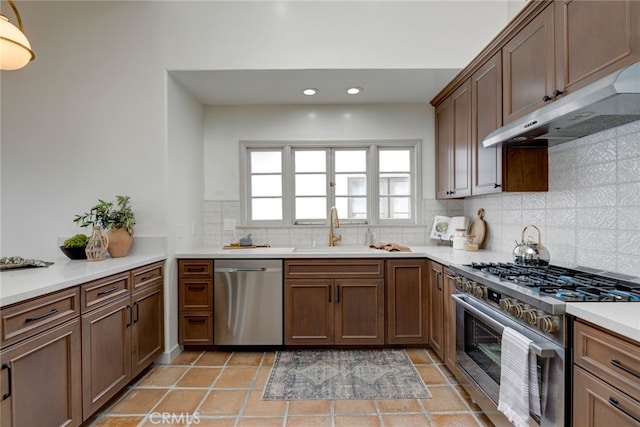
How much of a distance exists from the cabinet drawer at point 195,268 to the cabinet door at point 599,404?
8.26ft

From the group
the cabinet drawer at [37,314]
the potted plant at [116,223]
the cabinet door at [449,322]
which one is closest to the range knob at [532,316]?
the cabinet door at [449,322]

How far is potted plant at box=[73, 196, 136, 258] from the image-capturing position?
254 centimetres

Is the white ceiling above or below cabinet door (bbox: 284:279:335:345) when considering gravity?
above

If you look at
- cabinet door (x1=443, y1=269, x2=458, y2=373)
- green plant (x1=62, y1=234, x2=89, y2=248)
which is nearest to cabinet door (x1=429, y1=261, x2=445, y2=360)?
cabinet door (x1=443, y1=269, x2=458, y2=373)

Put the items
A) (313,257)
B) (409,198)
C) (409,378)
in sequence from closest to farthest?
(409,378) → (313,257) → (409,198)

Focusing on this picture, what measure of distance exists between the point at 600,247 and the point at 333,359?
1.98m

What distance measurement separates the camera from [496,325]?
1657 mm

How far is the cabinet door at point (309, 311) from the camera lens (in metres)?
2.88

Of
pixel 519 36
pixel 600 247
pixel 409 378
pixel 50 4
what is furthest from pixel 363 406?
pixel 50 4

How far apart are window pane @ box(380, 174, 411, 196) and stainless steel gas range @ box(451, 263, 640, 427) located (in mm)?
1461

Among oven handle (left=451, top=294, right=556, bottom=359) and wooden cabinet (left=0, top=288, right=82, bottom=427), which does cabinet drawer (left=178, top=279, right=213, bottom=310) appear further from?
oven handle (left=451, top=294, right=556, bottom=359)

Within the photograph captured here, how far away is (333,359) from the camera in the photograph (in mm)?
2742

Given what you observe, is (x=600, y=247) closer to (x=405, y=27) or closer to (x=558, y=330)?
(x=558, y=330)

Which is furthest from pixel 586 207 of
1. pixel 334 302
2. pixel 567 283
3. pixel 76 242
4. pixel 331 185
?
pixel 76 242
